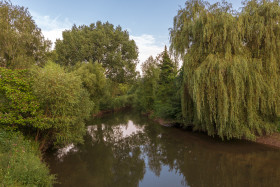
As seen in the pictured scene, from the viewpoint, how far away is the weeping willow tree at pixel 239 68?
965 cm

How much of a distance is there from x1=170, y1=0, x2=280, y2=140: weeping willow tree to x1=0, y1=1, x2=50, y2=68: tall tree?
48.1ft

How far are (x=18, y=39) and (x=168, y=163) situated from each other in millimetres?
16315

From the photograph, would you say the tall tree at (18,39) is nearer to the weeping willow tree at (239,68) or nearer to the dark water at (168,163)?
the dark water at (168,163)

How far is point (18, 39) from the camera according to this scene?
1445 cm

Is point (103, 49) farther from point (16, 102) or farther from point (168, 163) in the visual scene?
point (168, 163)

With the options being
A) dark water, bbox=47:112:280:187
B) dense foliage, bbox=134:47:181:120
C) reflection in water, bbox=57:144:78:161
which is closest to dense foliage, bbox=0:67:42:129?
dark water, bbox=47:112:280:187

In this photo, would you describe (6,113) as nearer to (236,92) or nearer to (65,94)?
(65,94)

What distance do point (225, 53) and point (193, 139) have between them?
24.5 ft

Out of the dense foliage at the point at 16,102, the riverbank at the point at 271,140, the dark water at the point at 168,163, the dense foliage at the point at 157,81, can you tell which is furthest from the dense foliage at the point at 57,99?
the riverbank at the point at 271,140

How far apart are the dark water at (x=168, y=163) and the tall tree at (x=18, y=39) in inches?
376

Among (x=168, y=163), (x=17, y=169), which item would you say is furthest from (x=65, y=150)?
(x=168, y=163)

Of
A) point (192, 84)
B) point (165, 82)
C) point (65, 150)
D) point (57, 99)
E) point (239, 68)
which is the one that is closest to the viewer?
point (57, 99)

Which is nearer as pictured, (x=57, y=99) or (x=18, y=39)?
(x=57, y=99)

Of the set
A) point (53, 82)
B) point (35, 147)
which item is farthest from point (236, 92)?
point (35, 147)
